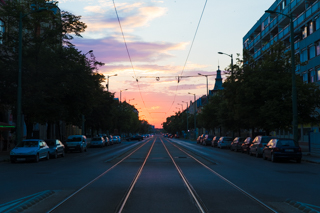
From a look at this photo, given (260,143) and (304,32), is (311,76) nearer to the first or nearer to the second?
(304,32)

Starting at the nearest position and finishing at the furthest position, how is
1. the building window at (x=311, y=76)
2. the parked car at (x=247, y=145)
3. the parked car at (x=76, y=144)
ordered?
1. the parked car at (x=247, y=145)
2. the parked car at (x=76, y=144)
3. the building window at (x=311, y=76)

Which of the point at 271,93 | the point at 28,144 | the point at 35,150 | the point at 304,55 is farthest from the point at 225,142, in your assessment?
the point at 35,150

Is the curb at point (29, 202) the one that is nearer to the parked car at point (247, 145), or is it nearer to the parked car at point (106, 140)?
the parked car at point (247, 145)

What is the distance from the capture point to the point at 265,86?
32.4 metres

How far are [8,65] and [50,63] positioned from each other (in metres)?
3.09

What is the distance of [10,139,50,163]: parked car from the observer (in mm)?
22766

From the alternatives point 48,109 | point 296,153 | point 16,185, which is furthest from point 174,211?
point 48,109

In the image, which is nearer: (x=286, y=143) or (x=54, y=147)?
(x=286, y=143)

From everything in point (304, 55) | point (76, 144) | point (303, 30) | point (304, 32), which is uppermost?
point (303, 30)

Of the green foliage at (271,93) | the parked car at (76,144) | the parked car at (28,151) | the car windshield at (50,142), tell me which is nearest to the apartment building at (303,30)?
the green foliage at (271,93)

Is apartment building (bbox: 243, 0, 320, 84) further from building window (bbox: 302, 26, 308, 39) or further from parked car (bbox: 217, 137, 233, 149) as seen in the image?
parked car (bbox: 217, 137, 233, 149)

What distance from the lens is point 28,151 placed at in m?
23.0

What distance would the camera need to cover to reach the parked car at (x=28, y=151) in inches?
896

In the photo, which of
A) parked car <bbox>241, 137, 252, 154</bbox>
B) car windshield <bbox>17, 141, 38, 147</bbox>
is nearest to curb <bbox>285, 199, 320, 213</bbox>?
car windshield <bbox>17, 141, 38, 147</bbox>
